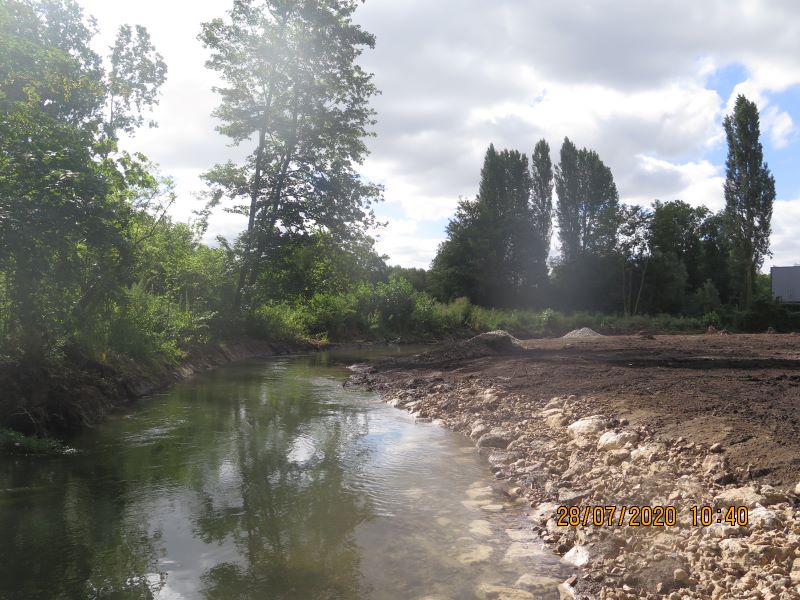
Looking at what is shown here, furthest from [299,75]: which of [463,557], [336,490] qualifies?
[463,557]

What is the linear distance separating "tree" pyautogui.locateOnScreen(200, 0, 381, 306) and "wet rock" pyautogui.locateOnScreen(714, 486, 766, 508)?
2075 cm

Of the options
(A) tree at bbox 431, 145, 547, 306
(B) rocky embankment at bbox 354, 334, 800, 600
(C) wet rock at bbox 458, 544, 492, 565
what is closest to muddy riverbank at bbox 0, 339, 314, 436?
(B) rocky embankment at bbox 354, 334, 800, 600

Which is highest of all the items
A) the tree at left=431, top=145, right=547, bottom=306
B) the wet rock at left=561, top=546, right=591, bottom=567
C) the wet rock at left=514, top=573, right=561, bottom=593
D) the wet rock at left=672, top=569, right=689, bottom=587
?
the tree at left=431, top=145, right=547, bottom=306

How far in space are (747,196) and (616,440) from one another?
4032cm

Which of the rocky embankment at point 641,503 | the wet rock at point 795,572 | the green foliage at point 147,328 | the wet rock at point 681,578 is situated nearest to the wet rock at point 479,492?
the rocky embankment at point 641,503

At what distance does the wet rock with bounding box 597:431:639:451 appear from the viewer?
234 inches

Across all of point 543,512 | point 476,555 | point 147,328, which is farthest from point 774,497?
point 147,328

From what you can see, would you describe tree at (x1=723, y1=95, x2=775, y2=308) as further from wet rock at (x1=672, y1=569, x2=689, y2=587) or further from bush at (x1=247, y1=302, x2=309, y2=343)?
wet rock at (x1=672, y1=569, x2=689, y2=587)

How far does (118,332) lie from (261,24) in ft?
56.2

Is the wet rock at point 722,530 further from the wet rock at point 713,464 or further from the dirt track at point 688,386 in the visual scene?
the wet rock at point 713,464

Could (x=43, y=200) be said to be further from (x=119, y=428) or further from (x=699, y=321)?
(x=699, y=321)

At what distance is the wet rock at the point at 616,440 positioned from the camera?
19.5 feet

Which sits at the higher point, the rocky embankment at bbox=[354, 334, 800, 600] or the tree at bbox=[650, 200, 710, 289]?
the tree at bbox=[650, 200, 710, 289]

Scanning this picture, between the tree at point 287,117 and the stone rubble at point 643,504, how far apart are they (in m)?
18.0
